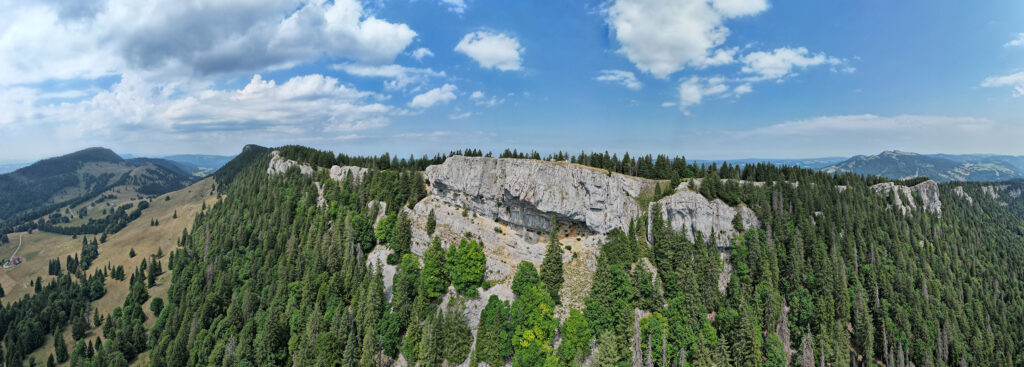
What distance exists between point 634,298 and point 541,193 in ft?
86.6

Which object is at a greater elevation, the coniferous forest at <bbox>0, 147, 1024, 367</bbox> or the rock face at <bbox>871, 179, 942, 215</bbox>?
the rock face at <bbox>871, 179, 942, 215</bbox>

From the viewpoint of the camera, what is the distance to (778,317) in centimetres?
6956

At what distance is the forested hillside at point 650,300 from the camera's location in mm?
62812

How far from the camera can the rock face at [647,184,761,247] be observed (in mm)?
78375

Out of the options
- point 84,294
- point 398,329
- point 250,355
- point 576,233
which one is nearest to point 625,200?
point 576,233

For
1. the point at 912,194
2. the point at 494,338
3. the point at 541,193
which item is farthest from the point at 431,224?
the point at 912,194

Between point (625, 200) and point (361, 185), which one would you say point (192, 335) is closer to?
point (361, 185)

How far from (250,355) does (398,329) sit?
3225cm

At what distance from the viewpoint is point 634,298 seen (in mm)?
67438

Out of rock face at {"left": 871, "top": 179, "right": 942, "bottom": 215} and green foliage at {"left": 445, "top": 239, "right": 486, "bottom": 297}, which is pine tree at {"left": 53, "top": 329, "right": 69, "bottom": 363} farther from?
rock face at {"left": 871, "top": 179, "right": 942, "bottom": 215}

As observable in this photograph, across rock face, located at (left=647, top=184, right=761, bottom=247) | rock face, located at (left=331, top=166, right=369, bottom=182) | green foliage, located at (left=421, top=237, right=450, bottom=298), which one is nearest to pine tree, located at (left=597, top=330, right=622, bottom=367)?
rock face, located at (left=647, top=184, right=761, bottom=247)

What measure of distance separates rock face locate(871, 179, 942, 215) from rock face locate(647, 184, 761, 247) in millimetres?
64710

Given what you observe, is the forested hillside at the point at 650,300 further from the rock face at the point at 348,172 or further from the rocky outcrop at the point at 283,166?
the rocky outcrop at the point at 283,166

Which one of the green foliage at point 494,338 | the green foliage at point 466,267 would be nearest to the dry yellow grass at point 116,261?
the green foliage at point 466,267
